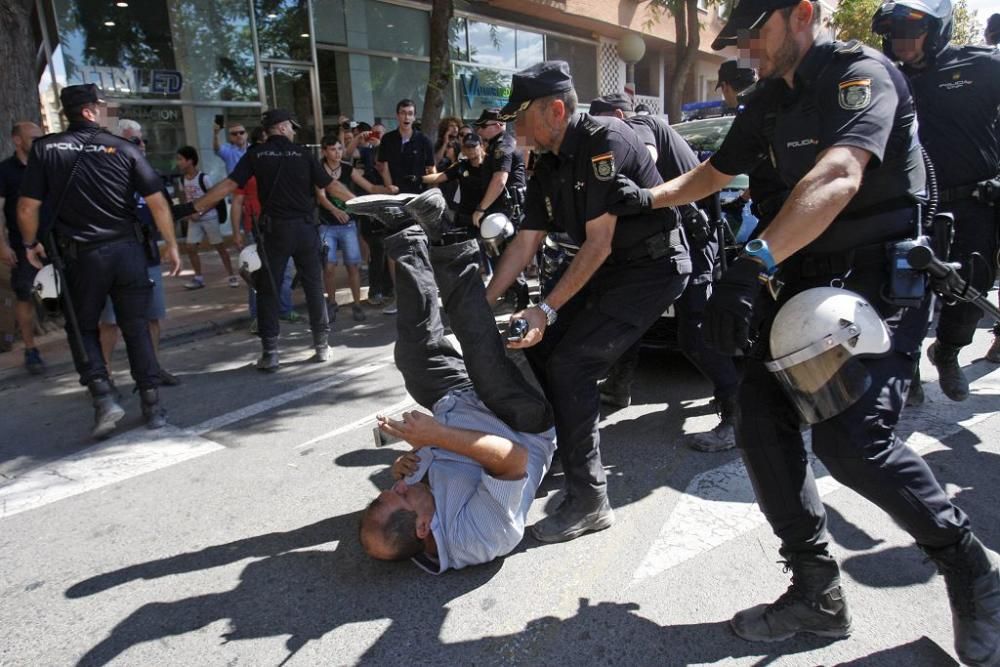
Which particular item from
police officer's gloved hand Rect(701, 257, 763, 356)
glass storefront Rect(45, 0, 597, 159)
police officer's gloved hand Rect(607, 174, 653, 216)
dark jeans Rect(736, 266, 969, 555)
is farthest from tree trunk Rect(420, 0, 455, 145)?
police officer's gloved hand Rect(701, 257, 763, 356)

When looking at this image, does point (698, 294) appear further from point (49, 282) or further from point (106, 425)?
point (49, 282)

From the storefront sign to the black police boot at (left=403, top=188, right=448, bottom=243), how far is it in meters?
9.23

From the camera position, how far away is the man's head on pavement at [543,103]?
9.25ft

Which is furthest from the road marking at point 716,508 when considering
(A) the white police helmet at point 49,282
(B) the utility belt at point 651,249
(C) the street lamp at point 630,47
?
(C) the street lamp at point 630,47

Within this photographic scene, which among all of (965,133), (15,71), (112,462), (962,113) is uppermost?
(15,71)

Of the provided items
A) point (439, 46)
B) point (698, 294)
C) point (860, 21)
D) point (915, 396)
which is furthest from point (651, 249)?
point (860, 21)

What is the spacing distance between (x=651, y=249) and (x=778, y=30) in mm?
1081

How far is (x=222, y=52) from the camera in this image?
1138cm

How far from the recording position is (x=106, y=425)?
435 centimetres

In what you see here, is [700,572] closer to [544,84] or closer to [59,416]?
[544,84]

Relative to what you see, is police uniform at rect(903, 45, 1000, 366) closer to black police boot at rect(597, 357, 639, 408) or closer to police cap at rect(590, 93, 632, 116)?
black police boot at rect(597, 357, 639, 408)

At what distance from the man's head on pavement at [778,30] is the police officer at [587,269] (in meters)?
0.76

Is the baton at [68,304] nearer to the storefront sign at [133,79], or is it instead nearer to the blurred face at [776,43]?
the blurred face at [776,43]

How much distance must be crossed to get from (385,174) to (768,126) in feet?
20.1
